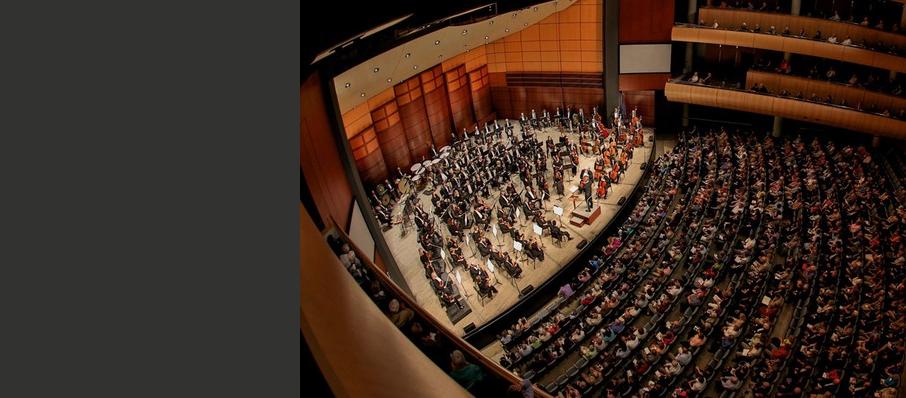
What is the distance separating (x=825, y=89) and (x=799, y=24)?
1757mm

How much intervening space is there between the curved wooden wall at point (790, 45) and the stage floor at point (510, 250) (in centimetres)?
359

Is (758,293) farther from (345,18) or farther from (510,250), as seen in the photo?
(345,18)

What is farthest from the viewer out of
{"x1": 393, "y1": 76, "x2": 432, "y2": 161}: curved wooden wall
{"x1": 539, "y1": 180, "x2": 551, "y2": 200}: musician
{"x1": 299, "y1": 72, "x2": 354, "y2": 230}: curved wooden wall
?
{"x1": 393, "y1": 76, "x2": 432, "y2": 161}: curved wooden wall

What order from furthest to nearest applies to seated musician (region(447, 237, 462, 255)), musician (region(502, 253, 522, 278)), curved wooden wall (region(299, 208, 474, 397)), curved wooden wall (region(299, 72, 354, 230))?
seated musician (region(447, 237, 462, 255))
musician (region(502, 253, 522, 278))
curved wooden wall (region(299, 72, 354, 230))
curved wooden wall (region(299, 208, 474, 397))

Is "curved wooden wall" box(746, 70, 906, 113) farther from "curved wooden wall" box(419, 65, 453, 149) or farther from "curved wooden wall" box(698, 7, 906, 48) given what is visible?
"curved wooden wall" box(419, 65, 453, 149)

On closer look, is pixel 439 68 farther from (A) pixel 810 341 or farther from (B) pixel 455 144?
(A) pixel 810 341

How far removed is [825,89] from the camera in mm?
13906

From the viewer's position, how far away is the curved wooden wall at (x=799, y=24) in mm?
12617

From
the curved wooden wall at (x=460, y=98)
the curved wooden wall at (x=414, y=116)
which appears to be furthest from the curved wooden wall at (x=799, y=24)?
the curved wooden wall at (x=414, y=116)

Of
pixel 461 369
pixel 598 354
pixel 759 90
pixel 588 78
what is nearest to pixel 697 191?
pixel 759 90

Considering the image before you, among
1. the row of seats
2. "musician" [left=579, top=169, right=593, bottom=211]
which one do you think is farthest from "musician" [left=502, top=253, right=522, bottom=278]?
"musician" [left=579, top=169, right=593, bottom=211]

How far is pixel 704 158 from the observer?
14.3m

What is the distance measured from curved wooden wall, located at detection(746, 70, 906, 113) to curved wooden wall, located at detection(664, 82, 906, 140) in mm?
506

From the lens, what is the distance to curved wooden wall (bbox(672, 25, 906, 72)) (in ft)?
40.1
